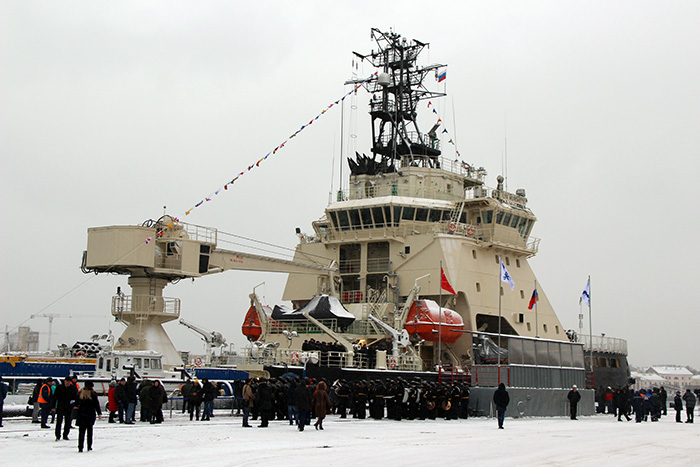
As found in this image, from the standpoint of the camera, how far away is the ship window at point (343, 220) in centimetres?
3828

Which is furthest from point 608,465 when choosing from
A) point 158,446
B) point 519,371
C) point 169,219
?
point 169,219

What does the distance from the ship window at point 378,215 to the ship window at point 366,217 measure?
27 centimetres

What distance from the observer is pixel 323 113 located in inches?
1404

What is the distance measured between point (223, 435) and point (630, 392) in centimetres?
1796

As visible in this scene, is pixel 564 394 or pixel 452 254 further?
pixel 452 254

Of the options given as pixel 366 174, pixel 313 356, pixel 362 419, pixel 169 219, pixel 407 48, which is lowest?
pixel 362 419

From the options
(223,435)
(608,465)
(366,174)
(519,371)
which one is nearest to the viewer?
(608,465)

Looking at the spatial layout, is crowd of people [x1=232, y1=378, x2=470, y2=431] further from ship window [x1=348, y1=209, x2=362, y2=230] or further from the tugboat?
ship window [x1=348, y1=209, x2=362, y2=230]

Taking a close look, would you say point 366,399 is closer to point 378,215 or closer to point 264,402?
point 264,402

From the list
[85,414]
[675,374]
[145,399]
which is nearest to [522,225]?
[145,399]

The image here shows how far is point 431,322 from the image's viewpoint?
32.6 m

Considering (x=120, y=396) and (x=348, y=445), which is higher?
(x=120, y=396)

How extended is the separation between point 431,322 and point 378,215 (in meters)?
6.88

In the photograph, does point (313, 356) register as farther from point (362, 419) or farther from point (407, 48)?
point (407, 48)
